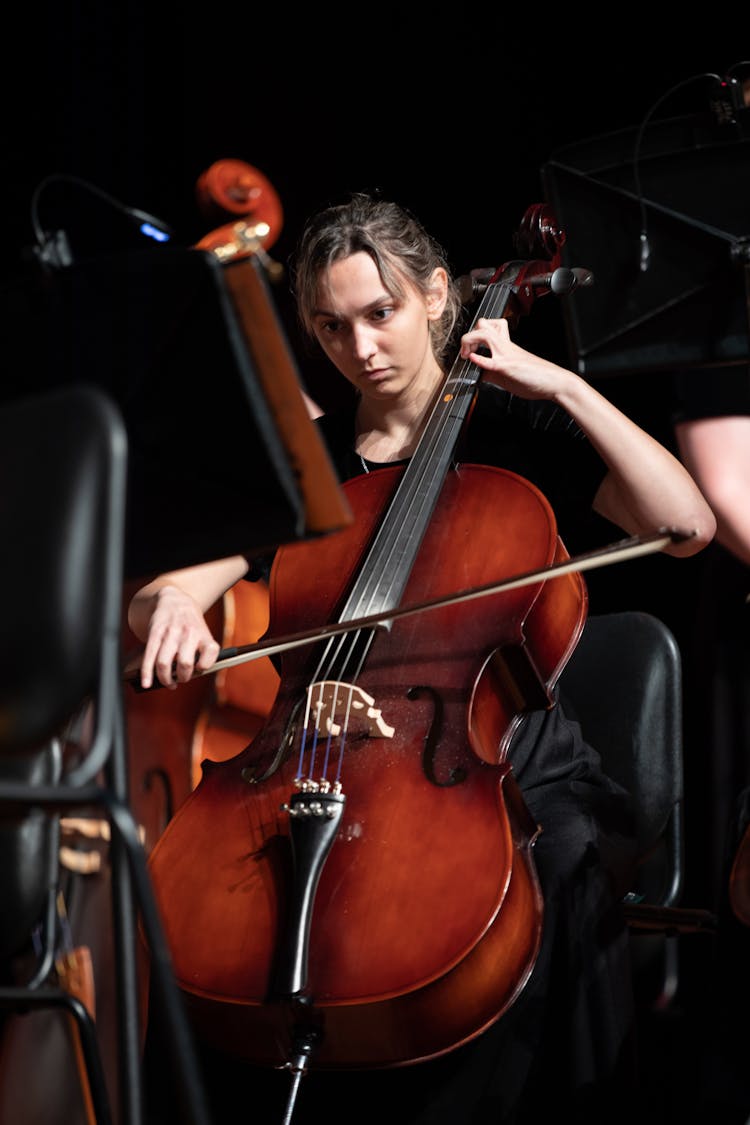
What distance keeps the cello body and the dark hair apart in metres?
0.41

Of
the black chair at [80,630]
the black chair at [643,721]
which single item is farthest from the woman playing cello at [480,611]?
the black chair at [80,630]

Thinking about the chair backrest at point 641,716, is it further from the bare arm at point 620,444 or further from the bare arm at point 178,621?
the bare arm at point 178,621

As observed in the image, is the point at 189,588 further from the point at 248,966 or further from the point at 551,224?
the point at 551,224

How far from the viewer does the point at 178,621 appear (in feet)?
4.75

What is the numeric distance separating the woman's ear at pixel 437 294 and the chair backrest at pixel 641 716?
51cm

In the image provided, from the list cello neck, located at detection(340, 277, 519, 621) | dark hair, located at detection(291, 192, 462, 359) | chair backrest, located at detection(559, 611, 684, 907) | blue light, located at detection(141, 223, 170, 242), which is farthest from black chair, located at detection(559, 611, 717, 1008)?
blue light, located at detection(141, 223, 170, 242)

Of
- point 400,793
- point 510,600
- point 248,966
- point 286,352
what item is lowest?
point 248,966

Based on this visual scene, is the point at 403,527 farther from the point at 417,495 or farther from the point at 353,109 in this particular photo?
the point at 353,109

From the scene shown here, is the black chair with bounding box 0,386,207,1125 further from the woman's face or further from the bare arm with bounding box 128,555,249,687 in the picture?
the woman's face

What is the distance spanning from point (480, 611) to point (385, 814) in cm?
28

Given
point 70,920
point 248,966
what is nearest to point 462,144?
point 70,920

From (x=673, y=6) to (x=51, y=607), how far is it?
2.27m

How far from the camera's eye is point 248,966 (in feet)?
3.78

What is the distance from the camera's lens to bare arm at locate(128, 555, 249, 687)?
1.40 metres
